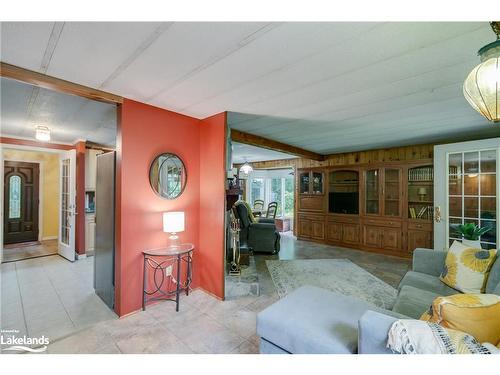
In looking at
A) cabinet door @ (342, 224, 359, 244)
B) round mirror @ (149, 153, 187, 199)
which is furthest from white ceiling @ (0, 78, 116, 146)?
cabinet door @ (342, 224, 359, 244)

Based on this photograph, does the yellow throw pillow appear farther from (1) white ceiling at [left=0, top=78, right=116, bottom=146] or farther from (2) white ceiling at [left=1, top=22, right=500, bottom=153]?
(1) white ceiling at [left=0, top=78, right=116, bottom=146]

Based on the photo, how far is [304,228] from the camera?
6.12 m

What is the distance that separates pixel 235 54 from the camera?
1.54m

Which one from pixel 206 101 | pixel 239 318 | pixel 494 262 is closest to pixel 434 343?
pixel 494 262

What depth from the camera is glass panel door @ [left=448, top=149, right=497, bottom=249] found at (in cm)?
332

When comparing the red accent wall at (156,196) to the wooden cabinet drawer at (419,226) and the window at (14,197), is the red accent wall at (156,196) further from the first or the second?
the window at (14,197)

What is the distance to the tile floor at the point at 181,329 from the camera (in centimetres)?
183

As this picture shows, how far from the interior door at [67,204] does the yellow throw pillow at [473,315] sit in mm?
→ 5147

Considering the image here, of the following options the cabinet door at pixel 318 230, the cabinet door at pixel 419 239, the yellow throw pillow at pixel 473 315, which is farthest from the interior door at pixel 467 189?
the yellow throw pillow at pixel 473 315

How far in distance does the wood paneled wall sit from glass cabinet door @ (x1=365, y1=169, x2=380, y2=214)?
30 cm

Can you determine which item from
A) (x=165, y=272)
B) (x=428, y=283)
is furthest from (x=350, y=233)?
(x=165, y=272)

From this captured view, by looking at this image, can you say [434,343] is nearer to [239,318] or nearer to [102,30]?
[239,318]

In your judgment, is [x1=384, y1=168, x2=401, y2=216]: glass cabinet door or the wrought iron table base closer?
the wrought iron table base

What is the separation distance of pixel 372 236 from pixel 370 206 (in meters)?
0.66
